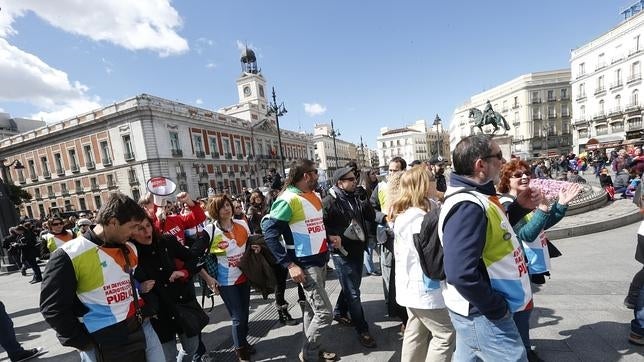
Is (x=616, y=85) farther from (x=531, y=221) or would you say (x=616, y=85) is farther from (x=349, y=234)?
(x=349, y=234)

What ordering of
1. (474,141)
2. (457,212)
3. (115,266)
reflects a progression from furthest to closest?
(115,266), (474,141), (457,212)

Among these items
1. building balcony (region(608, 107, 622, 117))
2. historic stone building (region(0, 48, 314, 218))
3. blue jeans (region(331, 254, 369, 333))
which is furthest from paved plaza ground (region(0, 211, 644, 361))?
building balcony (region(608, 107, 622, 117))

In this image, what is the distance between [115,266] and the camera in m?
1.92

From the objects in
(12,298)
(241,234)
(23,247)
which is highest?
(241,234)

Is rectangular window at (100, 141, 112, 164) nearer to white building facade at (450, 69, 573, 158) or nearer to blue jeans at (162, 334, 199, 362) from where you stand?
blue jeans at (162, 334, 199, 362)

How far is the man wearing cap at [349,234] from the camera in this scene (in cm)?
302

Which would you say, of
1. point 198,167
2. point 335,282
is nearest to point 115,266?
point 335,282

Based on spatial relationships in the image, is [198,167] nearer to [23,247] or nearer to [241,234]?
[23,247]

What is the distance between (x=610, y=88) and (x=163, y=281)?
47.0m

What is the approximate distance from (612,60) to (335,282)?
44.5 m

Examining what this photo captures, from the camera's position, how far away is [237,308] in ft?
9.86

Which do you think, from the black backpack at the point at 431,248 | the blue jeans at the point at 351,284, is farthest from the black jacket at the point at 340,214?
the black backpack at the point at 431,248

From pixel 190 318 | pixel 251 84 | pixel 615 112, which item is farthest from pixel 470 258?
pixel 251 84

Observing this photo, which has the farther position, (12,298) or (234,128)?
(234,128)
